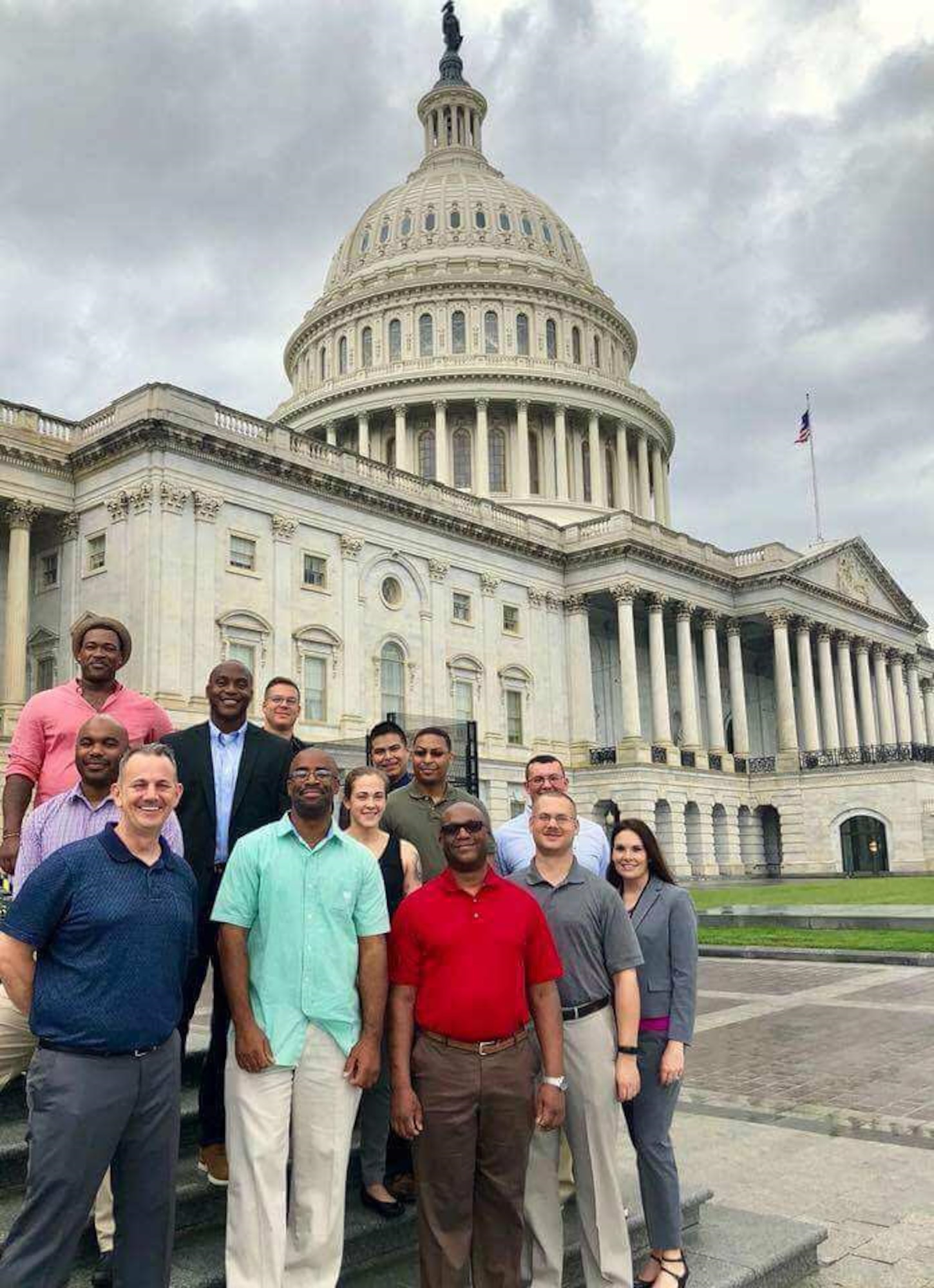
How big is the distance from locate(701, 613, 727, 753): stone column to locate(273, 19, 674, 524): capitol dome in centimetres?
1137

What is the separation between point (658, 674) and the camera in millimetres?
55469

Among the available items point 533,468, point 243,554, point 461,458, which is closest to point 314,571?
point 243,554

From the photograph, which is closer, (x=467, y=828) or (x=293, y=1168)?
(x=293, y=1168)

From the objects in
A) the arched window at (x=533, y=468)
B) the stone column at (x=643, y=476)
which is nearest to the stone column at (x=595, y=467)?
the arched window at (x=533, y=468)

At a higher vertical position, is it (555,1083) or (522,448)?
(522,448)

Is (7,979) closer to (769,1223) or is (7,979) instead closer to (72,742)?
(72,742)

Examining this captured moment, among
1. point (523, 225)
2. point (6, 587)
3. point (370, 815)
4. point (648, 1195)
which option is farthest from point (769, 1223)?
point (523, 225)

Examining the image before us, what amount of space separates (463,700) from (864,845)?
23.4 m

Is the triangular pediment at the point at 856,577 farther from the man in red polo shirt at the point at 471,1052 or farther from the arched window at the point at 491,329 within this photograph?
the man in red polo shirt at the point at 471,1052

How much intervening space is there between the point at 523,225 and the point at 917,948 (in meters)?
69.6

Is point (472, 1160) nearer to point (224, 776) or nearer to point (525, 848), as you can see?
point (525, 848)

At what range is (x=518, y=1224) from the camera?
5164 mm

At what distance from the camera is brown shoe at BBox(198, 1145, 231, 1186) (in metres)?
5.79

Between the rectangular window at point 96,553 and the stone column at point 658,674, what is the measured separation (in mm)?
28215
